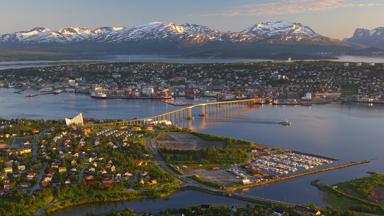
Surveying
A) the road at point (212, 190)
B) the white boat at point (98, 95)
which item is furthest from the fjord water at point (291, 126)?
the white boat at point (98, 95)

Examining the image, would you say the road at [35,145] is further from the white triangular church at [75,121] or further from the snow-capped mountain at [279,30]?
the snow-capped mountain at [279,30]

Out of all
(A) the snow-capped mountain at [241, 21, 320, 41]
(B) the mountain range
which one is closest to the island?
(B) the mountain range

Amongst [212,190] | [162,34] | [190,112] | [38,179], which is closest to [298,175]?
[212,190]

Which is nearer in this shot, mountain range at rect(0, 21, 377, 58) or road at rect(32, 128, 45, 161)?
road at rect(32, 128, 45, 161)

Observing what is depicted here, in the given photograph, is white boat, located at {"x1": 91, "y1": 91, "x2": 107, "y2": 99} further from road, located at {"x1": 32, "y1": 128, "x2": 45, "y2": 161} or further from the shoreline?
the shoreline

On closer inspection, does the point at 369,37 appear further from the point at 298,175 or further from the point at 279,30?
the point at 298,175
